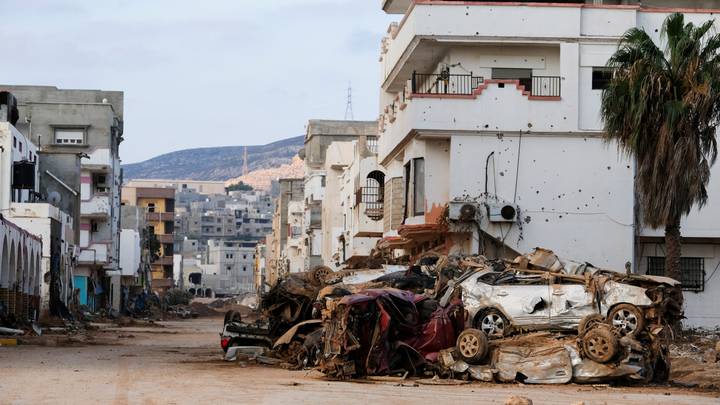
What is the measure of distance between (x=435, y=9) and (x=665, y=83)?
29.3 ft

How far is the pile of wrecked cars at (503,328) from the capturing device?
22781 millimetres

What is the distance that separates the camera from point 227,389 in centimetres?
2038

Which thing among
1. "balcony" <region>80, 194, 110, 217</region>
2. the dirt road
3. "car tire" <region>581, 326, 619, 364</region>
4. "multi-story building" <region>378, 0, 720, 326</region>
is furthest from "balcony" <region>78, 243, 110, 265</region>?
"car tire" <region>581, 326, 619, 364</region>

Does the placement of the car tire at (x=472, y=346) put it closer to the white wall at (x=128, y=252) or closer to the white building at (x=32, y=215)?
the white building at (x=32, y=215)

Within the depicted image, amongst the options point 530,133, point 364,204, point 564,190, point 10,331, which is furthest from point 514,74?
point 364,204

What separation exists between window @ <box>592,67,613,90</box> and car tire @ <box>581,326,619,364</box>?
1935 centimetres

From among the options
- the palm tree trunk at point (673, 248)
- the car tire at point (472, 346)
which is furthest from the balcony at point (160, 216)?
the car tire at point (472, 346)

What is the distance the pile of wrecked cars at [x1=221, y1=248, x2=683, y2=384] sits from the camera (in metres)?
22.8

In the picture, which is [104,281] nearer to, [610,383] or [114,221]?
[114,221]

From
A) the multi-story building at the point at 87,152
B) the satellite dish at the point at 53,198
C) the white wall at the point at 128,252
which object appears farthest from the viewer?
the white wall at the point at 128,252

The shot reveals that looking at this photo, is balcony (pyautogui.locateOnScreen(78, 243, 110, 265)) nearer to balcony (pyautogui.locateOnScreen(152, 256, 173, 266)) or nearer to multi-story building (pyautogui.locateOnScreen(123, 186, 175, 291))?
multi-story building (pyautogui.locateOnScreen(123, 186, 175, 291))

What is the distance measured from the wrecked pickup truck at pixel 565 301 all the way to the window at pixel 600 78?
638 inches

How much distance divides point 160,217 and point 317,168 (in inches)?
2029

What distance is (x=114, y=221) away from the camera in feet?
287
